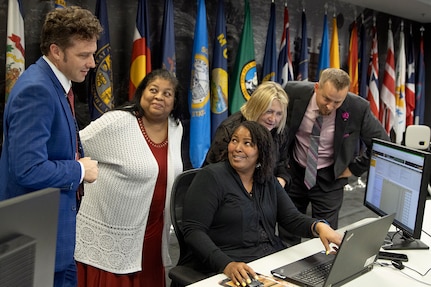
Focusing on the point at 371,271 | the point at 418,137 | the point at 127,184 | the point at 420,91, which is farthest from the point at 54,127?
the point at 420,91

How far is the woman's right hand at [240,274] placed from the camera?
5.05 feet

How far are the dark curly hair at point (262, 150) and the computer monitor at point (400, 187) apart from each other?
51cm

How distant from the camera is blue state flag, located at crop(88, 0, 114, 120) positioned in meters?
3.27

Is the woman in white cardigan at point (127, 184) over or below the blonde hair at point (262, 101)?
below

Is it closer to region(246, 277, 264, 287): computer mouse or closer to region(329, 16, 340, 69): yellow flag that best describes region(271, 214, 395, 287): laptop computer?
region(246, 277, 264, 287): computer mouse

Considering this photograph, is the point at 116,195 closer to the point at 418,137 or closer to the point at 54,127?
the point at 54,127

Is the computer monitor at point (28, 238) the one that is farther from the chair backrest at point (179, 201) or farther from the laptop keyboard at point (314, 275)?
the chair backrest at point (179, 201)

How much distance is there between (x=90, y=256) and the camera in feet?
6.90

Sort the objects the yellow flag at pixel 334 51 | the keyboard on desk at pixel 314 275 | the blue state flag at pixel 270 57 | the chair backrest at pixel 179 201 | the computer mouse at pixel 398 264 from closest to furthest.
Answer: the keyboard on desk at pixel 314 275 → the computer mouse at pixel 398 264 → the chair backrest at pixel 179 201 → the blue state flag at pixel 270 57 → the yellow flag at pixel 334 51

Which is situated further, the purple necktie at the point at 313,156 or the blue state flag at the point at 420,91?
the blue state flag at the point at 420,91

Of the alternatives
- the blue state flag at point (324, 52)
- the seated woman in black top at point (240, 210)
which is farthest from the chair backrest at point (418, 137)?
the seated woman in black top at point (240, 210)

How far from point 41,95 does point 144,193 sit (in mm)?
817

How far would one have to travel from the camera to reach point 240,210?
1.92m

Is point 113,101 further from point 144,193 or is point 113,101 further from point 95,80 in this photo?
point 144,193
